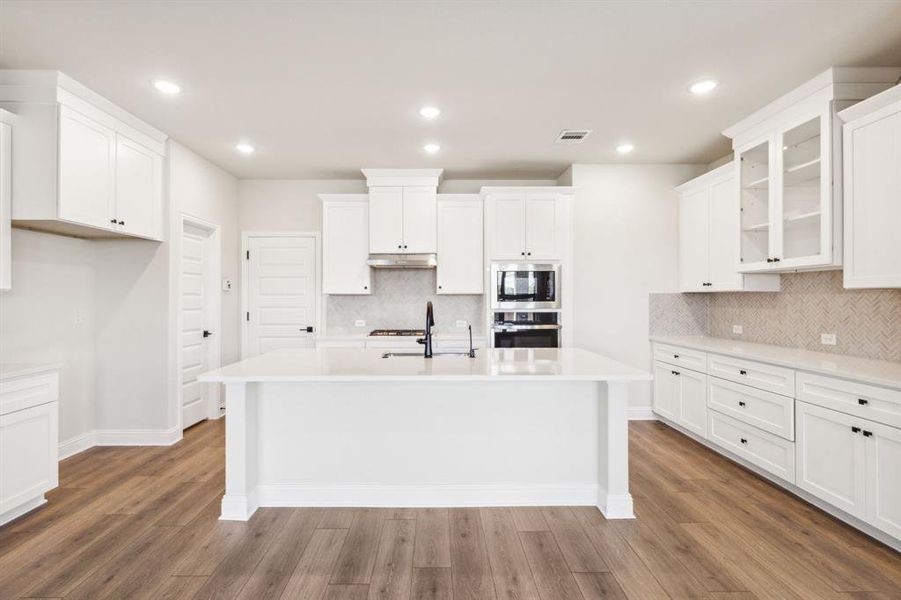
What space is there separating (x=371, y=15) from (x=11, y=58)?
2.29 m

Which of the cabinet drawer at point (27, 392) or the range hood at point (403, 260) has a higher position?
the range hood at point (403, 260)

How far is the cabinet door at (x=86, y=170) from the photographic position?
9.50ft

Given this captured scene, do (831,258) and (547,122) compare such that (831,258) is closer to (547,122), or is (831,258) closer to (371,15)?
(547,122)

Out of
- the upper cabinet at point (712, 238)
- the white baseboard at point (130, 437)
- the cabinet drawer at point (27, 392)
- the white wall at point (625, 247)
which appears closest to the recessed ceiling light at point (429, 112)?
the white wall at point (625, 247)

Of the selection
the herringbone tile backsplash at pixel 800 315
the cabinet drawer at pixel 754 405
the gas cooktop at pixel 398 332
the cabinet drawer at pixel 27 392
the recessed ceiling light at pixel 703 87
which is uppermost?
Answer: the recessed ceiling light at pixel 703 87

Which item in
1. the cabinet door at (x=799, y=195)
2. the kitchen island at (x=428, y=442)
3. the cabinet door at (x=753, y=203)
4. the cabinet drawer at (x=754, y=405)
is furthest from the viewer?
the cabinet door at (x=753, y=203)

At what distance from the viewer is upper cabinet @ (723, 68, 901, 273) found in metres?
2.76

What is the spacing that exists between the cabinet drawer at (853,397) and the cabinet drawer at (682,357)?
1.01 m

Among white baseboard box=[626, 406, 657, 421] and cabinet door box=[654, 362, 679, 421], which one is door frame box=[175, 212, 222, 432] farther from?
cabinet door box=[654, 362, 679, 421]

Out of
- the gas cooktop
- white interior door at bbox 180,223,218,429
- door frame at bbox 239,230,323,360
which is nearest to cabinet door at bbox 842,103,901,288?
the gas cooktop

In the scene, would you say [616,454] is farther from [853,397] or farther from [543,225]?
[543,225]

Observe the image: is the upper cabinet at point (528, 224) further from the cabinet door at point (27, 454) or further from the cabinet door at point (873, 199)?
the cabinet door at point (27, 454)

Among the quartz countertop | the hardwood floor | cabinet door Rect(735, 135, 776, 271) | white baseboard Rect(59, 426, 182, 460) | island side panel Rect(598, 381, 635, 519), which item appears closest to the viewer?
the hardwood floor

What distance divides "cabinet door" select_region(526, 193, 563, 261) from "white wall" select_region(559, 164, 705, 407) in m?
0.25
